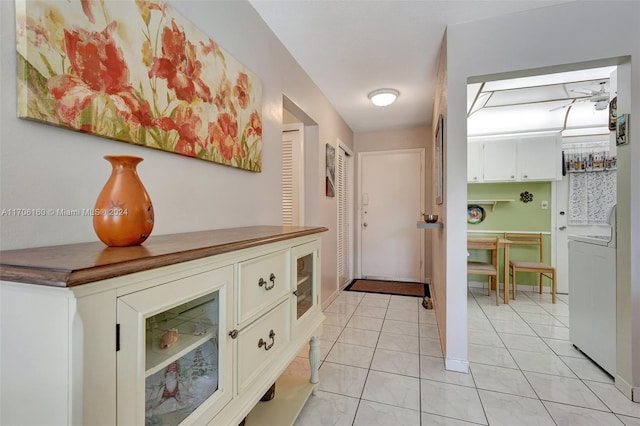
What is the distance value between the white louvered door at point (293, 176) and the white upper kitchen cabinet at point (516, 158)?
8.43ft

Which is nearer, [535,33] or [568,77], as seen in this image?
[535,33]

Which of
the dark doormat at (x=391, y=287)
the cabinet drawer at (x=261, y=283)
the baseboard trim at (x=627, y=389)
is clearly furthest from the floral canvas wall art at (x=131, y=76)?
the dark doormat at (x=391, y=287)

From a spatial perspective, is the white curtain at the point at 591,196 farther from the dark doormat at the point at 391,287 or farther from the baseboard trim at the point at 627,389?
the baseboard trim at the point at 627,389

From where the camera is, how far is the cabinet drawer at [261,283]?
969mm

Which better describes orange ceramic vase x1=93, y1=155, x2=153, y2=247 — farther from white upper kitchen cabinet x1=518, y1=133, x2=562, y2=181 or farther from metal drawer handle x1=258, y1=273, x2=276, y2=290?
white upper kitchen cabinet x1=518, y1=133, x2=562, y2=181

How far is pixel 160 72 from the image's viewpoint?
1146 mm

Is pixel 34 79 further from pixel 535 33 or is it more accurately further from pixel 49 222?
pixel 535 33

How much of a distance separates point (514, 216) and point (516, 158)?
0.82 meters

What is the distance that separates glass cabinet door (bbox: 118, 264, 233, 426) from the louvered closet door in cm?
308

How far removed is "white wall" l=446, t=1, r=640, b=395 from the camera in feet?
5.62

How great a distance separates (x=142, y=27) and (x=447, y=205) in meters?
1.95

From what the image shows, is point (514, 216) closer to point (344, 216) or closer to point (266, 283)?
point (344, 216)

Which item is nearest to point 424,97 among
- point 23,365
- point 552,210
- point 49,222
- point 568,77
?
point 568,77

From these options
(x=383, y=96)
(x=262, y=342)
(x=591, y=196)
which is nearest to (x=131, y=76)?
(x=262, y=342)
